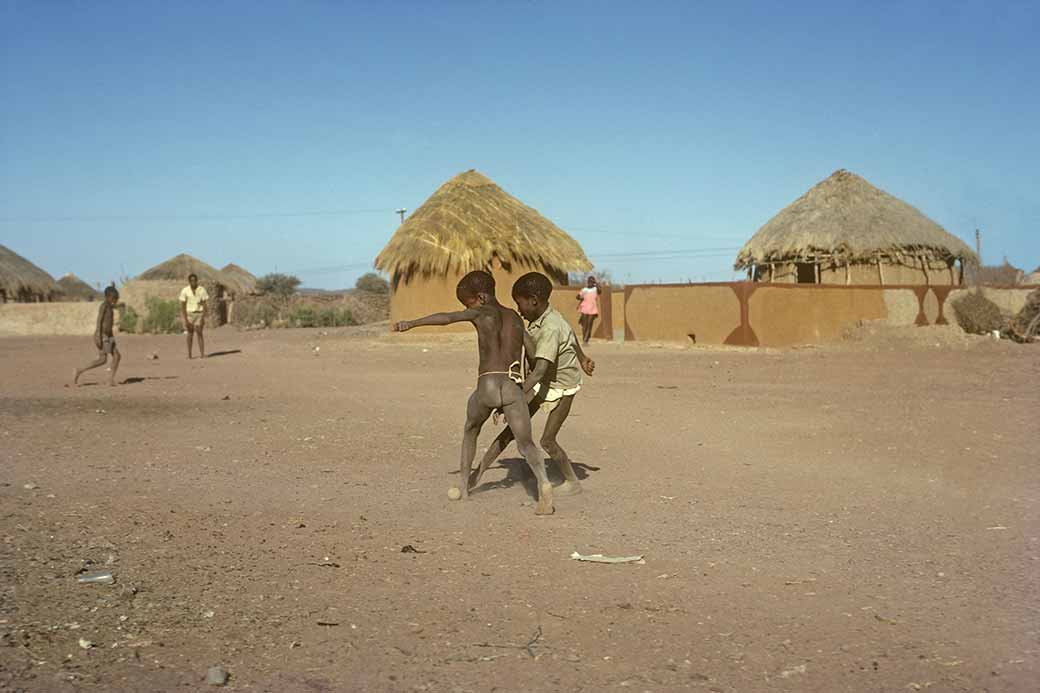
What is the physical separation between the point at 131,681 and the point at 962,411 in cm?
879

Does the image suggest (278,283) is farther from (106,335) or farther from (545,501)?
(545,501)

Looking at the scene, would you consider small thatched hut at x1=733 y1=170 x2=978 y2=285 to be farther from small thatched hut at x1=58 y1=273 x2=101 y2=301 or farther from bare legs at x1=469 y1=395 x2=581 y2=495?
small thatched hut at x1=58 y1=273 x2=101 y2=301

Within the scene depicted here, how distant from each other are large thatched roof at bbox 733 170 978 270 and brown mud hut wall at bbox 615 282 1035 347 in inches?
130

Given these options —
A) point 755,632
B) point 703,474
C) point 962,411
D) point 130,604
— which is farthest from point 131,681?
point 962,411

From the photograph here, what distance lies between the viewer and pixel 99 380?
13812 millimetres

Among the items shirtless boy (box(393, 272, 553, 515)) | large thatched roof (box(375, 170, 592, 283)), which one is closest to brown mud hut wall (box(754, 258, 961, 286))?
large thatched roof (box(375, 170, 592, 283))

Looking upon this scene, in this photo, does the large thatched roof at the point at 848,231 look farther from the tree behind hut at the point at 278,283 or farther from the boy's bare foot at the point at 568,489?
the tree behind hut at the point at 278,283

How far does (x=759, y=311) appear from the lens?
783 inches

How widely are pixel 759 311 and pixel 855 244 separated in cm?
869

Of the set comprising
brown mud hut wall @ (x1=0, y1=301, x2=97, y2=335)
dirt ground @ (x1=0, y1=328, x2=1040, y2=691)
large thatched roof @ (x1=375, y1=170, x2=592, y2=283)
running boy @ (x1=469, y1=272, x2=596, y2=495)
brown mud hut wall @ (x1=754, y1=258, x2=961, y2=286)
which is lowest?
dirt ground @ (x1=0, y1=328, x2=1040, y2=691)

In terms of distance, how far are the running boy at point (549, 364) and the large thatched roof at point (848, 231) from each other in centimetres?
2258

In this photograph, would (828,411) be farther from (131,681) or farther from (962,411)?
(131,681)

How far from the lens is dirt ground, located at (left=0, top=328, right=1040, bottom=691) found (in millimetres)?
3383

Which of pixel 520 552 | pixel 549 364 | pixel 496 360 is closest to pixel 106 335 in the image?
pixel 496 360
